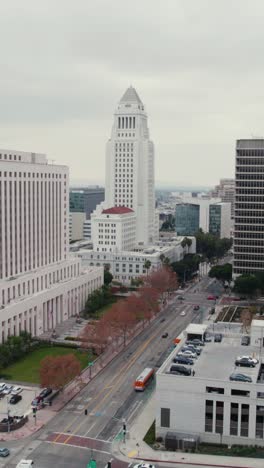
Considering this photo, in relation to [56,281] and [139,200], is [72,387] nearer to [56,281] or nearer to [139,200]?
[56,281]

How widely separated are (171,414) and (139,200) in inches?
5041

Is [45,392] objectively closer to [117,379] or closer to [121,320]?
[117,379]

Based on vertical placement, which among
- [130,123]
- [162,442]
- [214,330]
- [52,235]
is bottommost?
[162,442]

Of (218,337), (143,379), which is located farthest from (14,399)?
(218,337)

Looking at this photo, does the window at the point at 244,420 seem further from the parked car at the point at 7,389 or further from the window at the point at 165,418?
the parked car at the point at 7,389

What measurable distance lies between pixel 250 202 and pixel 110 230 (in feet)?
143

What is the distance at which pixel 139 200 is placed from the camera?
195 meters

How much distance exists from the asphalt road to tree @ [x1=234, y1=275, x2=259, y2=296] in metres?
37.3

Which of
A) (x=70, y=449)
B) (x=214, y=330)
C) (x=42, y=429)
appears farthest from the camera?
(x=214, y=330)

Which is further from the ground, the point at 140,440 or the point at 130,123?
the point at 130,123

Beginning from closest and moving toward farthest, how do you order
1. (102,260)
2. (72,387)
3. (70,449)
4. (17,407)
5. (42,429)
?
1. (70,449)
2. (42,429)
3. (17,407)
4. (72,387)
5. (102,260)

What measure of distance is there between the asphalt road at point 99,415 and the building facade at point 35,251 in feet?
65.3

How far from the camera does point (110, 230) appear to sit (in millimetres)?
177500

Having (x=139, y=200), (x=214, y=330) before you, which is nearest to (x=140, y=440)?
(x=214, y=330)
